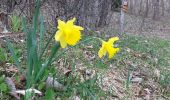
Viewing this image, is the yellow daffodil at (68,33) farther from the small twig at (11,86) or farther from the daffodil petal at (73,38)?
the small twig at (11,86)

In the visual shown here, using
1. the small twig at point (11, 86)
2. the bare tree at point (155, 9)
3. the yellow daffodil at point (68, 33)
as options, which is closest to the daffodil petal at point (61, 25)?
the yellow daffodil at point (68, 33)

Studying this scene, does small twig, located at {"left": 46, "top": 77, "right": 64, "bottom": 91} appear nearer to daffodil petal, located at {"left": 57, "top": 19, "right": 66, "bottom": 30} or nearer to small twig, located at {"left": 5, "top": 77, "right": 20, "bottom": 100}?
small twig, located at {"left": 5, "top": 77, "right": 20, "bottom": 100}

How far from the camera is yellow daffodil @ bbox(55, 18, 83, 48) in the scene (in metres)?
2.32

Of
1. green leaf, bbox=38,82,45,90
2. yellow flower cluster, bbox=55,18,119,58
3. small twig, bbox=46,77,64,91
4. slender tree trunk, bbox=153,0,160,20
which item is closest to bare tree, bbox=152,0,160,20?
slender tree trunk, bbox=153,0,160,20

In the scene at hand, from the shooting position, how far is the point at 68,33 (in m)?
2.34

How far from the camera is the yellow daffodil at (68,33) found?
2.32 metres

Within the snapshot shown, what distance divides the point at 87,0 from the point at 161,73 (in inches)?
80.2

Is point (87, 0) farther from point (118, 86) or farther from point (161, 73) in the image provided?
point (118, 86)

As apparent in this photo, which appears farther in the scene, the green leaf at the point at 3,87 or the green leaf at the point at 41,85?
the green leaf at the point at 41,85

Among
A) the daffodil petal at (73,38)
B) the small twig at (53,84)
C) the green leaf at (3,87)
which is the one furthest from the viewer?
the small twig at (53,84)

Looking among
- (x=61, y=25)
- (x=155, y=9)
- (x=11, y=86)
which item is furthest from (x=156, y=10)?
(x=61, y=25)

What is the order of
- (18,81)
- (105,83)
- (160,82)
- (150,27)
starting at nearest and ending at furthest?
(18,81) < (105,83) < (160,82) < (150,27)

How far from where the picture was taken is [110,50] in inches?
103

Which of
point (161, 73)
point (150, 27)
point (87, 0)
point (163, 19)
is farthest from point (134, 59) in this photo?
point (163, 19)
